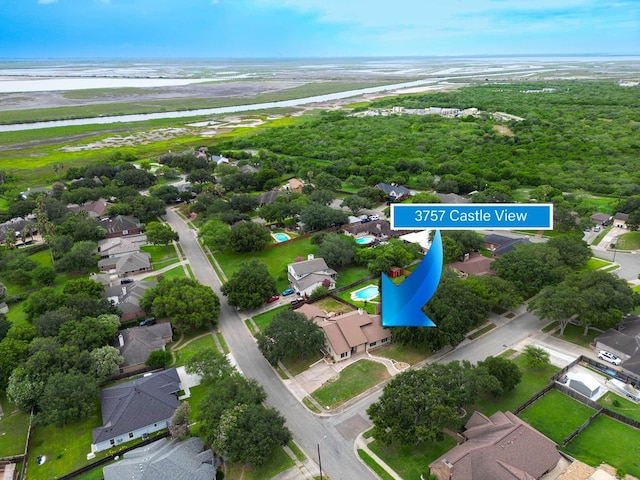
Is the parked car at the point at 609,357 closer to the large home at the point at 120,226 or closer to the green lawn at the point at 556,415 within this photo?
the green lawn at the point at 556,415

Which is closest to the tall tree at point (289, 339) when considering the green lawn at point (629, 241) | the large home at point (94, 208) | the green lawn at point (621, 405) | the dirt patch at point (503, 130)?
the green lawn at point (621, 405)

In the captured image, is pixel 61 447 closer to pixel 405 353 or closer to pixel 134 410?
pixel 134 410

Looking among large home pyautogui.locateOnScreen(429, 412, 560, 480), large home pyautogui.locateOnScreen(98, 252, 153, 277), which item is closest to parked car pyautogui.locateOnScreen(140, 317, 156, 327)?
large home pyautogui.locateOnScreen(98, 252, 153, 277)

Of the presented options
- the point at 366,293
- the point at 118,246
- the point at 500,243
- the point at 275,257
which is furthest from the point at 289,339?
the point at 118,246

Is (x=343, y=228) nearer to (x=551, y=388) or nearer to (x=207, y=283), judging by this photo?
(x=207, y=283)

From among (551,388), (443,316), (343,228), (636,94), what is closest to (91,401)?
(443,316)

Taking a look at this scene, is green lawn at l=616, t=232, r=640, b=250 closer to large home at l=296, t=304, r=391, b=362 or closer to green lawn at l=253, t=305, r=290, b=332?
large home at l=296, t=304, r=391, b=362
